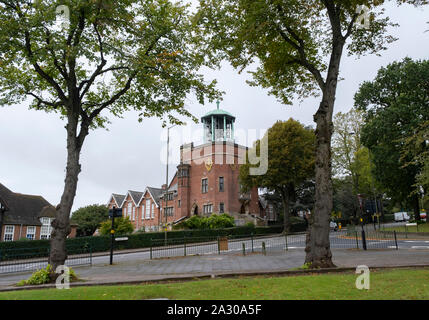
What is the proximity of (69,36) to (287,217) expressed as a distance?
3636 cm

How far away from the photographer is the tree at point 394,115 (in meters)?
32.8

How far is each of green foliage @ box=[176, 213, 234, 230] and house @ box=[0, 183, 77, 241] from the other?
20.2 m

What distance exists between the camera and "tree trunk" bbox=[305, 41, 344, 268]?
11039mm

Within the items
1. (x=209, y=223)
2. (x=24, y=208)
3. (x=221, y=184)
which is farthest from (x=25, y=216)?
(x=221, y=184)

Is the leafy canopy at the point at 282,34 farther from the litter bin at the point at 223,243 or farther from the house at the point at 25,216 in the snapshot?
the house at the point at 25,216

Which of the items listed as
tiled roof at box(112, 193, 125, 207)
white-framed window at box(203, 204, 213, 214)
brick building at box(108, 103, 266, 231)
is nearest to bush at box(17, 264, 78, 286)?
brick building at box(108, 103, 266, 231)

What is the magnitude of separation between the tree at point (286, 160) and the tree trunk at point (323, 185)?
28.7 m

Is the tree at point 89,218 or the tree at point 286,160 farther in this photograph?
the tree at point 89,218

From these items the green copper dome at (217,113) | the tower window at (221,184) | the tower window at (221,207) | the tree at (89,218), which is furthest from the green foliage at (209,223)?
the tree at (89,218)

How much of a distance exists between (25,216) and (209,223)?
26217 millimetres
